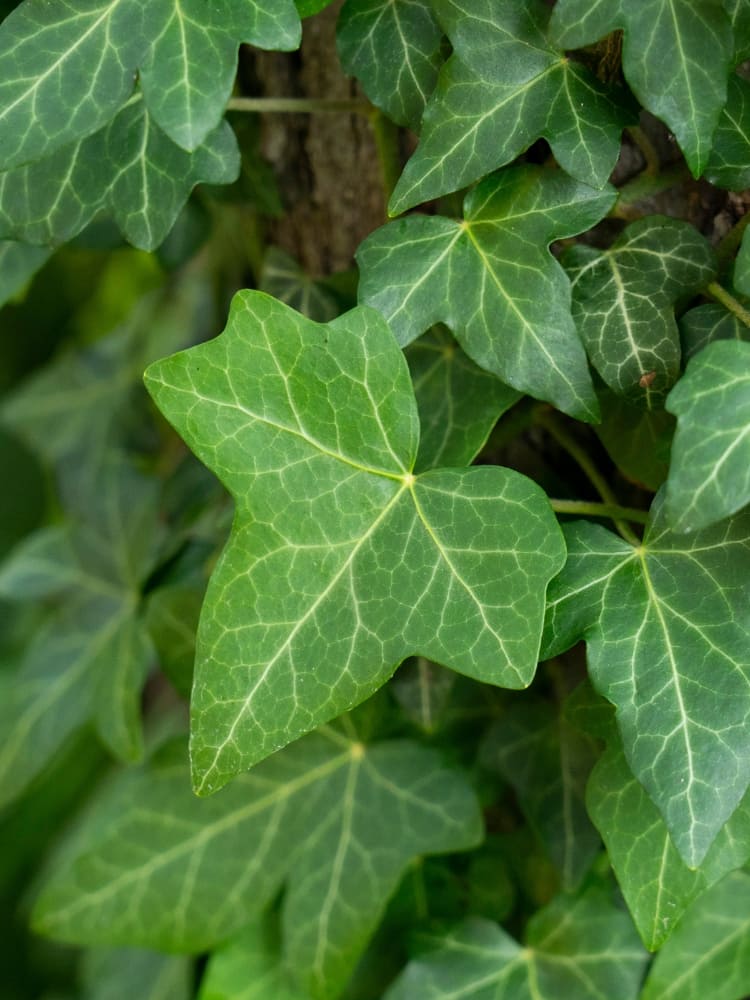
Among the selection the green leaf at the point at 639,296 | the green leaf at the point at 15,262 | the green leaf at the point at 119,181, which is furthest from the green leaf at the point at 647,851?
the green leaf at the point at 15,262

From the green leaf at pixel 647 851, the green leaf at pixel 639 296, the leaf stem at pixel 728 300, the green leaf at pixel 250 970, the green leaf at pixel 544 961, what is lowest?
the green leaf at pixel 544 961

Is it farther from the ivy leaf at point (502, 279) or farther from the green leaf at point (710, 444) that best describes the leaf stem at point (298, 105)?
the green leaf at point (710, 444)

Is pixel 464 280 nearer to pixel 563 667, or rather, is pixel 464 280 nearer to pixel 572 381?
pixel 572 381

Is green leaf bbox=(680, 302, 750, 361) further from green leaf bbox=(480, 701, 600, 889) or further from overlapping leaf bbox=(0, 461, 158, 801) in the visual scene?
overlapping leaf bbox=(0, 461, 158, 801)

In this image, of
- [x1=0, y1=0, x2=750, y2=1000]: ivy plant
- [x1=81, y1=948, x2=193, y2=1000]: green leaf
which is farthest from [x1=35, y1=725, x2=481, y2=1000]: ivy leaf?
[x1=81, y1=948, x2=193, y2=1000]: green leaf

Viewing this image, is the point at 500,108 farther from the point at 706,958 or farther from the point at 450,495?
the point at 706,958

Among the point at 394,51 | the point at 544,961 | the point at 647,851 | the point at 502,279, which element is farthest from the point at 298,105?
the point at 544,961

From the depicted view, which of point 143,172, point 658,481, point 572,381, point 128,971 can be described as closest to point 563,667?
point 658,481
